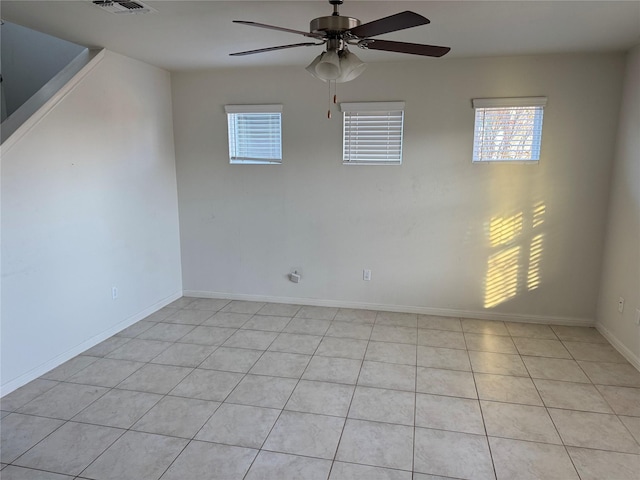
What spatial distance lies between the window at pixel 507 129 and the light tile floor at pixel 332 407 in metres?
1.62

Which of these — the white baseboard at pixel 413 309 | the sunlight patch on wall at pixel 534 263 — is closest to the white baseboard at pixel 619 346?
the white baseboard at pixel 413 309

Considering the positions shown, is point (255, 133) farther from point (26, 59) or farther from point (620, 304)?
point (620, 304)

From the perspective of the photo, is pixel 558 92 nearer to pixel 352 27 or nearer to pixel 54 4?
pixel 352 27

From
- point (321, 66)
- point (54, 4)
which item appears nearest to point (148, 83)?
point (54, 4)

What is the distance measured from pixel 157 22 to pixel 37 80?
7.19 ft

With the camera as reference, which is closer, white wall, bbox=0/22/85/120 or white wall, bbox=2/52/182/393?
white wall, bbox=2/52/182/393

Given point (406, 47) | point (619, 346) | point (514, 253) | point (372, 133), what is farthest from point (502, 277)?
point (406, 47)

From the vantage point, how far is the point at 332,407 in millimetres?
2531

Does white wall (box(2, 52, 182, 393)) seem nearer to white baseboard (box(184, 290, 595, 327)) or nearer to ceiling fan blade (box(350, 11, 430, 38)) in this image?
white baseboard (box(184, 290, 595, 327))

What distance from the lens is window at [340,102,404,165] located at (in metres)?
3.89

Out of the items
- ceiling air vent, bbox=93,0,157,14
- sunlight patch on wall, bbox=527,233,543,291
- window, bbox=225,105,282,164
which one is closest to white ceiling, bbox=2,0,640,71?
ceiling air vent, bbox=93,0,157,14

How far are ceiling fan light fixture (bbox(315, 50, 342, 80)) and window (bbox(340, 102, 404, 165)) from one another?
1.68 m

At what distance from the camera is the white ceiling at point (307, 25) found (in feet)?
7.99

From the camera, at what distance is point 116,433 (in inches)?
89.7
